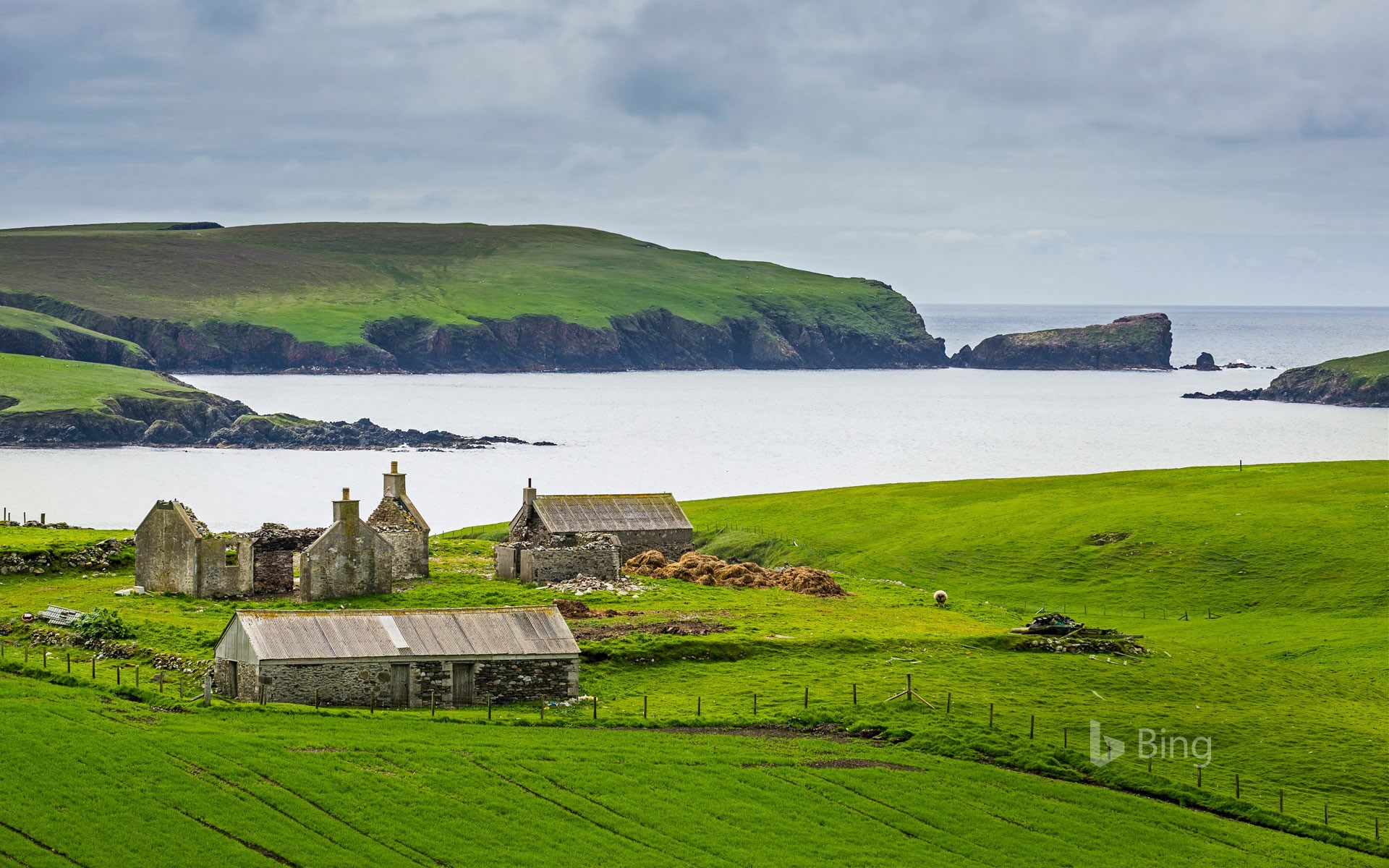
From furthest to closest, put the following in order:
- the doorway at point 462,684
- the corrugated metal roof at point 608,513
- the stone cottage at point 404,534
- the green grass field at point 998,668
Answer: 1. the corrugated metal roof at point 608,513
2. the stone cottage at point 404,534
3. the doorway at point 462,684
4. the green grass field at point 998,668

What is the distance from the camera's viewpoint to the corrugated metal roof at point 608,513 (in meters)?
80.6

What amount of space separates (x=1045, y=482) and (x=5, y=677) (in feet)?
257

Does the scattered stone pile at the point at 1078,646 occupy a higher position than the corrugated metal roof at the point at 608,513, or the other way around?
the corrugated metal roof at the point at 608,513

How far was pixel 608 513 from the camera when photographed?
8275 centimetres

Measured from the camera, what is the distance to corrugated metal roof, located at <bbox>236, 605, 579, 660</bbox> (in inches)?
1886

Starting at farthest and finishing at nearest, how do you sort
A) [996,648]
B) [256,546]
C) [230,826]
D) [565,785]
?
[256,546] < [996,648] < [565,785] < [230,826]

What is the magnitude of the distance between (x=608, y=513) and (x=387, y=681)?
114 ft

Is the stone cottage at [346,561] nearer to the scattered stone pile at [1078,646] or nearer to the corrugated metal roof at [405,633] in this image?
the corrugated metal roof at [405,633]

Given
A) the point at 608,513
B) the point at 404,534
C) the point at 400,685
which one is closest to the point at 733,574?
the point at 608,513

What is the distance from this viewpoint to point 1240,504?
92.1 m

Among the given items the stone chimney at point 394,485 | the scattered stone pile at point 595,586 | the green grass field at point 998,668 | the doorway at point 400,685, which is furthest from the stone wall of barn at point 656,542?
the doorway at point 400,685

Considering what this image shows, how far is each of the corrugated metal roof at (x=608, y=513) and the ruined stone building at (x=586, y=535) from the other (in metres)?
0.04

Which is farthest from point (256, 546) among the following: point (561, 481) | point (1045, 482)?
point (561, 481)

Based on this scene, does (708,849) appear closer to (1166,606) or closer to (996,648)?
(996,648)
